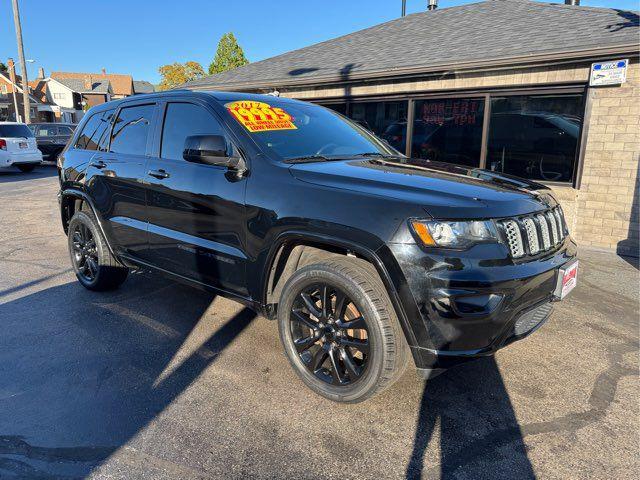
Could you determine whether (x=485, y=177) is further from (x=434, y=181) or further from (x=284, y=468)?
(x=284, y=468)

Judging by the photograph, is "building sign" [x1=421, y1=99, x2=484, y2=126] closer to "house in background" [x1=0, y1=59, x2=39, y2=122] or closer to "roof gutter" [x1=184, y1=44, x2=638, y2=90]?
"roof gutter" [x1=184, y1=44, x2=638, y2=90]

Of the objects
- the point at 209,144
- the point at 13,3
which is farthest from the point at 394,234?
the point at 13,3

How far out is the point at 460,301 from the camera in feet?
7.73

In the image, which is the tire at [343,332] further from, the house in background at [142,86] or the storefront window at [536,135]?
the house in background at [142,86]

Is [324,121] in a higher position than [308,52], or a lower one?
lower

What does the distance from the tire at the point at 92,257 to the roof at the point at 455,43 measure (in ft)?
20.4

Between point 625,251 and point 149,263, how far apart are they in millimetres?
6824

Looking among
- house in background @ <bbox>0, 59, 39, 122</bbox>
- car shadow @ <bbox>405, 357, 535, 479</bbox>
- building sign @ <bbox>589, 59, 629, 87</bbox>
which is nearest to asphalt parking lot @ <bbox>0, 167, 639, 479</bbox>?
car shadow @ <bbox>405, 357, 535, 479</bbox>

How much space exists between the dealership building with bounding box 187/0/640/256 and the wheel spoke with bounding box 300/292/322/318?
5929 millimetres

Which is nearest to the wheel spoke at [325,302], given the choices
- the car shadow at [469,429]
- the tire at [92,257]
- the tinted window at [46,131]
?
the car shadow at [469,429]

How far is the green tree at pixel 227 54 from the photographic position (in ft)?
131

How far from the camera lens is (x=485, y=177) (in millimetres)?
3258

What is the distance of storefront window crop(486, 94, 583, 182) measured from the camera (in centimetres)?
729

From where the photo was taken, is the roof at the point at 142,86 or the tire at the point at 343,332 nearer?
the tire at the point at 343,332
